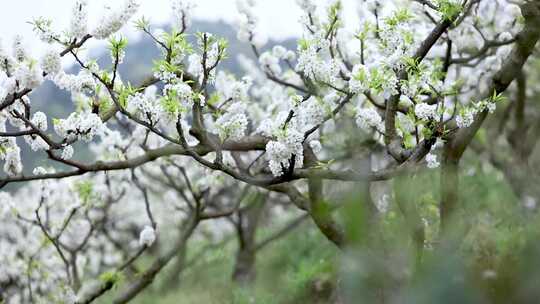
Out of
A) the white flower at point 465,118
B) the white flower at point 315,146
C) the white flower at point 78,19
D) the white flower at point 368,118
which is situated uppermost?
the white flower at point 78,19

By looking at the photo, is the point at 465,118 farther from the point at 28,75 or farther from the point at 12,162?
the point at 12,162

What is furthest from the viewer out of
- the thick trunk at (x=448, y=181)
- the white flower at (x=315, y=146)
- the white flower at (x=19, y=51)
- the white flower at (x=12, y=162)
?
the white flower at (x=315, y=146)

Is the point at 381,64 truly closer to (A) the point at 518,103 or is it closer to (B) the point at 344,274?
(B) the point at 344,274

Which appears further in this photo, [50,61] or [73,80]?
[73,80]

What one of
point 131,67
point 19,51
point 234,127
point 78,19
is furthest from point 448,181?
point 131,67

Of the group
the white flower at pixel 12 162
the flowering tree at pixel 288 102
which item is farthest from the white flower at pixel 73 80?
the white flower at pixel 12 162

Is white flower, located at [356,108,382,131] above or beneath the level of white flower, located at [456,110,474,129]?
above

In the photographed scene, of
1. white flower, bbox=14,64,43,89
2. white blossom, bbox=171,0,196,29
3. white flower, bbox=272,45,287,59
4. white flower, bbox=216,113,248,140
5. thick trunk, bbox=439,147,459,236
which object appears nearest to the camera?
white flower, bbox=14,64,43,89

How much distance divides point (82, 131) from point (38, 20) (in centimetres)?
64

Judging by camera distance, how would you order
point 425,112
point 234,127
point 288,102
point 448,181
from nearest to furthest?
point 425,112 < point 234,127 < point 448,181 < point 288,102

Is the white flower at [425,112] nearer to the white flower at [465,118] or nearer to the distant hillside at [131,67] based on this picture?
the white flower at [465,118]

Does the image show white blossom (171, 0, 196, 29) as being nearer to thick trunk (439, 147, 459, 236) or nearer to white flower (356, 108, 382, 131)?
white flower (356, 108, 382, 131)

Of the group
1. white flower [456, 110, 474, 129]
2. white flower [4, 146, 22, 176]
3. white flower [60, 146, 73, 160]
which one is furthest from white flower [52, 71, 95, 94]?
white flower [456, 110, 474, 129]

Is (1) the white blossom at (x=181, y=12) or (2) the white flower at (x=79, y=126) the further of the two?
(1) the white blossom at (x=181, y=12)
